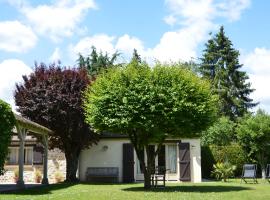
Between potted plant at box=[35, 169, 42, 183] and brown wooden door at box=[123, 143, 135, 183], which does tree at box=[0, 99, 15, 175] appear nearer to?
potted plant at box=[35, 169, 42, 183]

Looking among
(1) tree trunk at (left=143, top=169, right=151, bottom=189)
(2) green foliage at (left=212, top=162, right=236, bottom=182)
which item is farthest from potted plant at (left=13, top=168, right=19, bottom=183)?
(2) green foliage at (left=212, top=162, right=236, bottom=182)

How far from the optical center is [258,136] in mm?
28234

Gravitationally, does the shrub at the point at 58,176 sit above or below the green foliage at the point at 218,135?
below

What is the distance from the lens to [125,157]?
27.5 m

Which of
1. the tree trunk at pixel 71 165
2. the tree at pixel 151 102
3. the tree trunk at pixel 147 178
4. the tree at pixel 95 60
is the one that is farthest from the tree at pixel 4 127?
the tree at pixel 95 60

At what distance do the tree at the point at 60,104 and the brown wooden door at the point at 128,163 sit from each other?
2404 millimetres

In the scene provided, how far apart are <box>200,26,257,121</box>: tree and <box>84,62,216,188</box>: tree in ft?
88.2

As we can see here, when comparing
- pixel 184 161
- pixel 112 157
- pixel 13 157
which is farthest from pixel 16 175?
pixel 184 161

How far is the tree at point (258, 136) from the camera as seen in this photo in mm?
28172

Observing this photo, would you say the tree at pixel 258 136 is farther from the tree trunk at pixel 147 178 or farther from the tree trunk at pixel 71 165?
the tree trunk at pixel 147 178

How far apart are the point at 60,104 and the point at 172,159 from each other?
26.3ft

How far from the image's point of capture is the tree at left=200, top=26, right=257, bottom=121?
4616 cm

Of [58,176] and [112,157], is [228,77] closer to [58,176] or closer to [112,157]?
[112,157]

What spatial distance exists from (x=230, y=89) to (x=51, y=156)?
23779 mm
